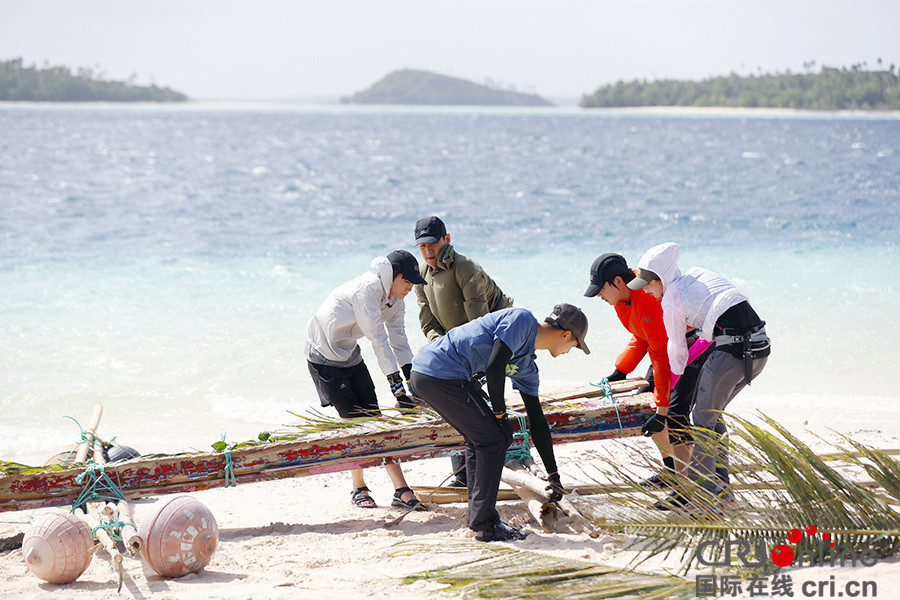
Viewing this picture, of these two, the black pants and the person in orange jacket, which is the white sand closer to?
the black pants

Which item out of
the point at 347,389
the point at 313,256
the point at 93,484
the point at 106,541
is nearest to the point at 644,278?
the point at 347,389

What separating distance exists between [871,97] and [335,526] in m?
115

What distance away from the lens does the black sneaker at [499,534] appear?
15.3 ft

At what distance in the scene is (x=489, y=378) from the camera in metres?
4.30

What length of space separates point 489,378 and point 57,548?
235 cm

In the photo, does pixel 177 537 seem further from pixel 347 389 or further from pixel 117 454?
pixel 347 389

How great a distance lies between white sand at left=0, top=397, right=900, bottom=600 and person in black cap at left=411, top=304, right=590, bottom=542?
1.06ft

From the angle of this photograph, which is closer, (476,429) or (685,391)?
(476,429)

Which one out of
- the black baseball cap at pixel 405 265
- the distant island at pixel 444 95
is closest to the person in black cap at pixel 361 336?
the black baseball cap at pixel 405 265

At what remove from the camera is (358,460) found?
17.3ft

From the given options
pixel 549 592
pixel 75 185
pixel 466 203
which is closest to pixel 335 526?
pixel 549 592

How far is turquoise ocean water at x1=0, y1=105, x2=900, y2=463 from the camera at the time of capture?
8.80 metres

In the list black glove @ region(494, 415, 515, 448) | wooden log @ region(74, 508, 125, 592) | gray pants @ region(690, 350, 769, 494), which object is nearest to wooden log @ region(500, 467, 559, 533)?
black glove @ region(494, 415, 515, 448)

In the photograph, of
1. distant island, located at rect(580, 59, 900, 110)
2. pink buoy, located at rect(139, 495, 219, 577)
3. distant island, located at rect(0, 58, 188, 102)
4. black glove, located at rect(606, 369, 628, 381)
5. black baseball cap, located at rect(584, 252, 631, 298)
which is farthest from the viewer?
distant island, located at rect(0, 58, 188, 102)
